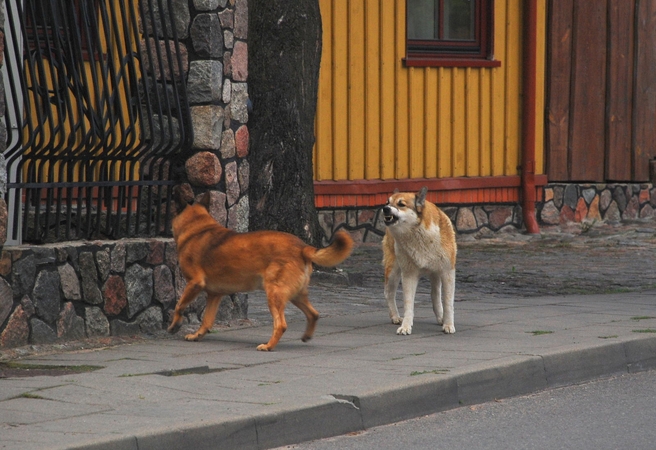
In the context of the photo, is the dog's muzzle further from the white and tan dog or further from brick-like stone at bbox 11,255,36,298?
brick-like stone at bbox 11,255,36,298

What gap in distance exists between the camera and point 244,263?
818 centimetres

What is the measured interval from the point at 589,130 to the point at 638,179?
4.37ft

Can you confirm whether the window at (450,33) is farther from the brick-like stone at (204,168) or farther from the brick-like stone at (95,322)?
the brick-like stone at (95,322)

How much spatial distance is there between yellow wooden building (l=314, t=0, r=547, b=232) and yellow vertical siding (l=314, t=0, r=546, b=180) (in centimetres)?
1

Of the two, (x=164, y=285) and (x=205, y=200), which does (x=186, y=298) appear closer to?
(x=164, y=285)

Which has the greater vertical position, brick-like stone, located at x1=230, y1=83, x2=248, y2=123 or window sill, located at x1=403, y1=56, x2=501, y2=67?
window sill, located at x1=403, y1=56, x2=501, y2=67

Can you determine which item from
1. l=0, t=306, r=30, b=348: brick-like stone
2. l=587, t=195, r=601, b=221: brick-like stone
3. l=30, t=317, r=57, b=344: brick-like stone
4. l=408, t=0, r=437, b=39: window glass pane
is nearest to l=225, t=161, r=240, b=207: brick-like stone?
l=30, t=317, r=57, b=344: brick-like stone

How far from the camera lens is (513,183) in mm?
17594

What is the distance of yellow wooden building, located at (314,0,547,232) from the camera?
15648 mm

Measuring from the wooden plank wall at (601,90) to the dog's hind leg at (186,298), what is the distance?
1049 centimetres

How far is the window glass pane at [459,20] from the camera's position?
1683 cm

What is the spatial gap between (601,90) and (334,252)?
11533 millimetres

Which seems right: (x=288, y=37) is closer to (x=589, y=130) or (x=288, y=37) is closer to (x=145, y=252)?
(x=145, y=252)

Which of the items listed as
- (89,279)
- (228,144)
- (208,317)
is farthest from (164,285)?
(228,144)
